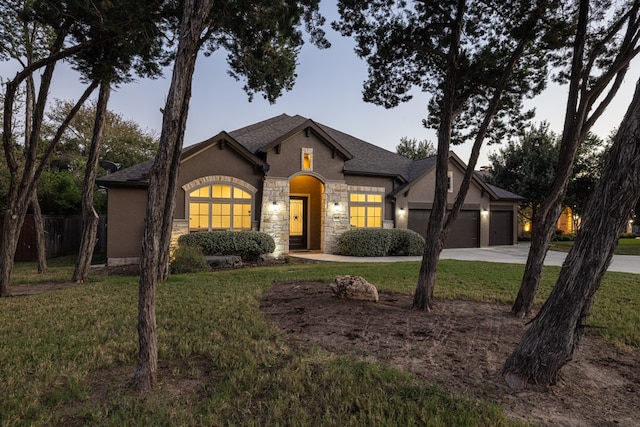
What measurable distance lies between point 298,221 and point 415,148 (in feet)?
105

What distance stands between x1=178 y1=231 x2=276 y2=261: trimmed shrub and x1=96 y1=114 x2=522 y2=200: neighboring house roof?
111 inches

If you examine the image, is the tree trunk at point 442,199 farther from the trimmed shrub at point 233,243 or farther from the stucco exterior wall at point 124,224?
the stucco exterior wall at point 124,224

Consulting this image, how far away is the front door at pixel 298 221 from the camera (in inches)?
663

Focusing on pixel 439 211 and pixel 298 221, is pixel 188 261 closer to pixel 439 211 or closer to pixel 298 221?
pixel 298 221

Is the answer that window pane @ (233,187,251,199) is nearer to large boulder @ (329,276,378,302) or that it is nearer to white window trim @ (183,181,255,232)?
white window trim @ (183,181,255,232)

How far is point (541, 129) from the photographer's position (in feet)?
86.4

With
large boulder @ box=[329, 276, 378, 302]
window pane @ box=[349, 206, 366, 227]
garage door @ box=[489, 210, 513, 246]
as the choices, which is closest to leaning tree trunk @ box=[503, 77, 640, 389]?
large boulder @ box=[329, 276, 378, 302]

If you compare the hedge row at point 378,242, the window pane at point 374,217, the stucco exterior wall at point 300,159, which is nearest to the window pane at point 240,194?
the stucco exterior wall at point 300,159

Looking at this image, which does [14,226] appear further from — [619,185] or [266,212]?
[619,185]

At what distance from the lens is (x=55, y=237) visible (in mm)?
14930

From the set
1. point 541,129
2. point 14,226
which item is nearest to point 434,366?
point 14,226

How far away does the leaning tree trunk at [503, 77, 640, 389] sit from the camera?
8.98ft

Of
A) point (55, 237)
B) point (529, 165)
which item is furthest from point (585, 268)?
point (529, 165)

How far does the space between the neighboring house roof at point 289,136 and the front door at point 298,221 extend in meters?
2.94
